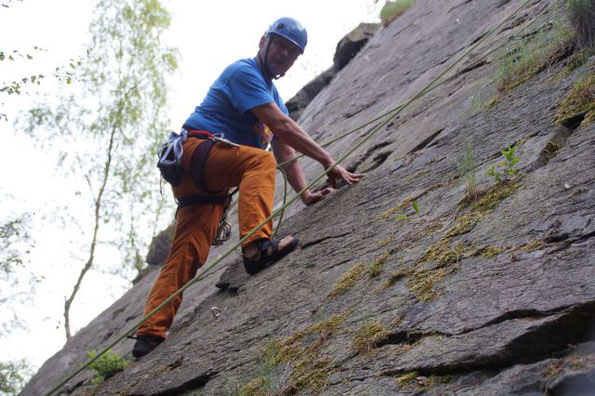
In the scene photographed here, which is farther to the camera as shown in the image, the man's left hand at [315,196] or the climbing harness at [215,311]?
the man's left hand at [315,196]

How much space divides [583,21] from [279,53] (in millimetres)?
2121

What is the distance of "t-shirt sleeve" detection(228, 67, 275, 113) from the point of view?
4387 mm

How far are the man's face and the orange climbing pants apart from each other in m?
0.72

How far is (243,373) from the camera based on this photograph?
2998mm

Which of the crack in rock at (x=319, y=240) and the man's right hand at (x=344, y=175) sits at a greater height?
the man's right hand at (x=344, y=175)

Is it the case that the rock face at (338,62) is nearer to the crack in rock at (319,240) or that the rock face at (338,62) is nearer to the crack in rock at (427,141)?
the crack in rock at (427,141)

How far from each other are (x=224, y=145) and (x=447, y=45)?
9.17 ft

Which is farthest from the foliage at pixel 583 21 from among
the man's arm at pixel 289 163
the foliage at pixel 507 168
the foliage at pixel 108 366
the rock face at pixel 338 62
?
the rock face at pixel 338 62

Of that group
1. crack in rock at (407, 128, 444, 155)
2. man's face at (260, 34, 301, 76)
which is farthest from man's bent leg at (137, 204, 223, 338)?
crack in rock at (407, 128, 444, 155)

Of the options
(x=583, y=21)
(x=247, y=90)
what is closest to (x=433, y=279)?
(x=583, y=21)

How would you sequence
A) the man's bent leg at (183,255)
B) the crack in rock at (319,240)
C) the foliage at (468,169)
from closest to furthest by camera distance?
the foliage at (468,169)
the crack in rock at (319,240)
the man's bent leg at (183,255)

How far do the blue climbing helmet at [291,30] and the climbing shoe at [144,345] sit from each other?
2399mm

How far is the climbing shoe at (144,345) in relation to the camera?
4500 mm

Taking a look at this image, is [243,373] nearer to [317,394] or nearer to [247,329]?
[247,329]
